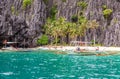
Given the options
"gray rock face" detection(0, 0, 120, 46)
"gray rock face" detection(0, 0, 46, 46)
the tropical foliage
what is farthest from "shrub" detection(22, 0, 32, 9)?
the tropical foliage

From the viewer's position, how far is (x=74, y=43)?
570 feet

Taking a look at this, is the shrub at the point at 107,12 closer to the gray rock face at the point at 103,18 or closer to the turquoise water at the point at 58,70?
the gray rock face at the point at 103,18

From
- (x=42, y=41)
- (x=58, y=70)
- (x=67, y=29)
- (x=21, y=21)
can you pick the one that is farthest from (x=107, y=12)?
(x=58, y=70)

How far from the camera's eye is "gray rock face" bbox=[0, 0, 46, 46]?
161175 millimetres

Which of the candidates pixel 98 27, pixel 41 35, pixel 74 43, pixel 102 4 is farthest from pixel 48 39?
pixel 102 4

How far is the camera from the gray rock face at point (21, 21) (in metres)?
161

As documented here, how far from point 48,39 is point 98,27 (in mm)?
31425

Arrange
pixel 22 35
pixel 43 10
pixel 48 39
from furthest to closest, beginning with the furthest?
pixel 43 10 → pixel 48 39 → pixel 22 35

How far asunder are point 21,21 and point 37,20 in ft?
72.3

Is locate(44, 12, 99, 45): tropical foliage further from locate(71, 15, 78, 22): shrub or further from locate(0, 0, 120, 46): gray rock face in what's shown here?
locate(71, 15, 78, 22): shrub

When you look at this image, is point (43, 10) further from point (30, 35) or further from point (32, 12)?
point (30, 35)

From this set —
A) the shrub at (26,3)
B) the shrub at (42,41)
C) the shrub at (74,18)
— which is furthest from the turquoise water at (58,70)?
the shrub at (26,3)

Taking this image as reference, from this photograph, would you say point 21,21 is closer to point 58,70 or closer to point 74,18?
point 74,18

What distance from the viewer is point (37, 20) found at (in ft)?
617
